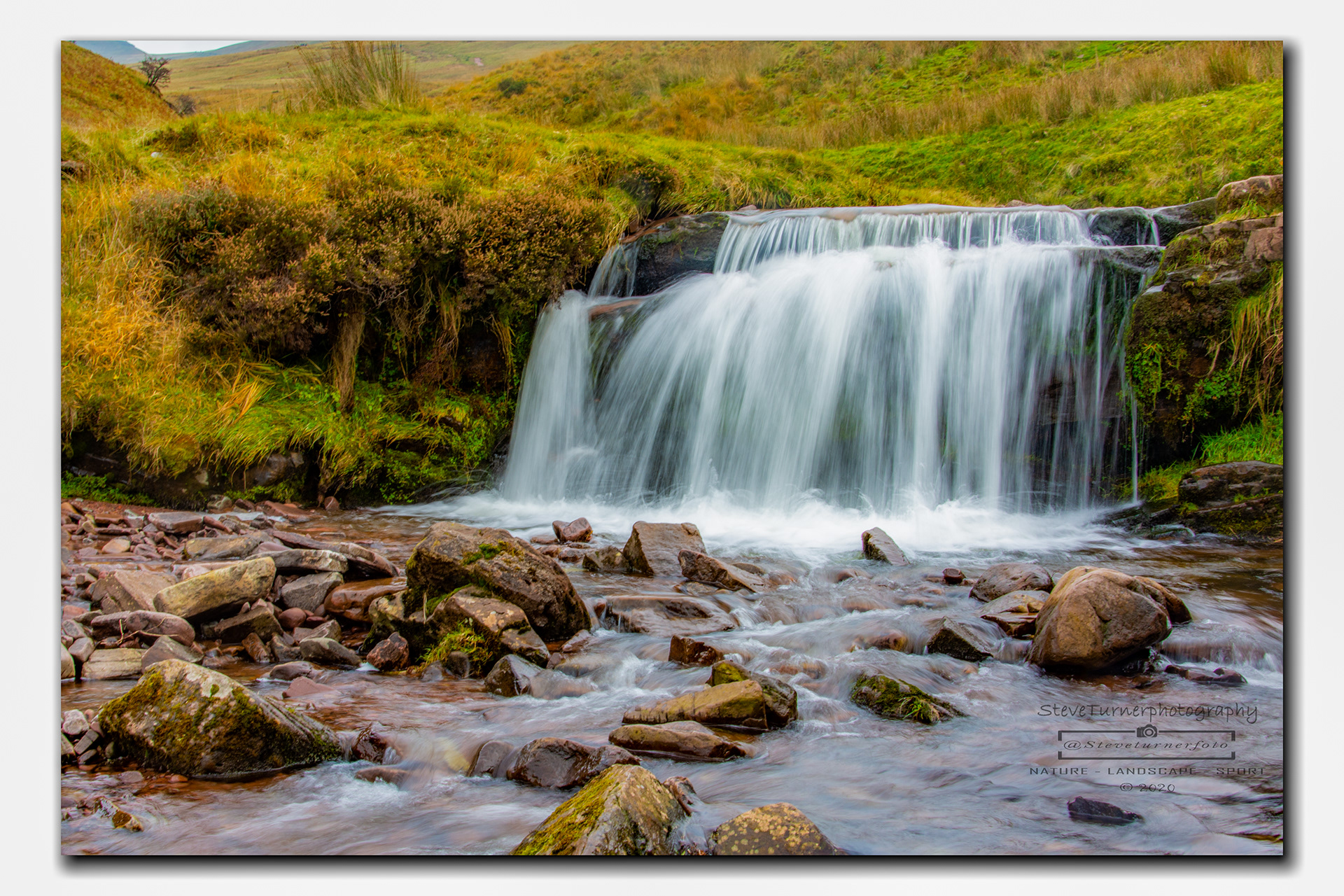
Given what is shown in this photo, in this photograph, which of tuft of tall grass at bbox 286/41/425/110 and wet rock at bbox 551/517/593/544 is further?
wet rock at bbox 551/517/593/544

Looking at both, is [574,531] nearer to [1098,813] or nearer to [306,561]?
[306,561]

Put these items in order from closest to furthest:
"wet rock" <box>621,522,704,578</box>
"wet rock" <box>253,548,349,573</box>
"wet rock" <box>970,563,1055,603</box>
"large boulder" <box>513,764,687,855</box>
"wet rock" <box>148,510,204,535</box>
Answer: "large boulder" <box>513,764,687,855</box>
"wet rock" <box>970,563,1055,603</box>
"wet rock" <box>253,548,349,573</box>
"wet rock" <box>621,522,704,578</box>
"wet rock" <box>148,510,204,535</box>

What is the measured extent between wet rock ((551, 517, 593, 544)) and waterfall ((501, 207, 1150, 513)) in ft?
3.81

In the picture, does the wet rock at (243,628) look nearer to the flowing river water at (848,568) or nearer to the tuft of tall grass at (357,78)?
the flowing river water at (848,568)

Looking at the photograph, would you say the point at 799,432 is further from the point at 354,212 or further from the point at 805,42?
the point at 354,212

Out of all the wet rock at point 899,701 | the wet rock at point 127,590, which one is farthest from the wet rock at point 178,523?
the wet rock at point 899,701

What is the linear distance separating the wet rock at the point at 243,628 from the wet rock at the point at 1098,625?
3.91 meters

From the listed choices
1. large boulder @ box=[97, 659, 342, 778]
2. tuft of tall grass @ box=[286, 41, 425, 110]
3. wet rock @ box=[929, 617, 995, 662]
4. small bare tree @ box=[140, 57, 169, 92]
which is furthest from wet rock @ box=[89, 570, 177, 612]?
wet rock @ box=[929, 617, 995, 662]

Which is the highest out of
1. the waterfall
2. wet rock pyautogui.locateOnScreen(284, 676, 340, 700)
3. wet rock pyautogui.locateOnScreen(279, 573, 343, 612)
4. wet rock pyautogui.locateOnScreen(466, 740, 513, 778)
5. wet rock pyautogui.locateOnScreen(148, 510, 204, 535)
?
the waterfall

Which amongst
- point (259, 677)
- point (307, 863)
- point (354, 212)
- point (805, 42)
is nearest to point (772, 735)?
point (307, 863)

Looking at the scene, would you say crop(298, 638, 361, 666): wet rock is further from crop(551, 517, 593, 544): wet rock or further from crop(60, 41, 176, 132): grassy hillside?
crop(60, 41, 176, 132): grassy hillside

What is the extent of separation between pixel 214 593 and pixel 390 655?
109 centimetres

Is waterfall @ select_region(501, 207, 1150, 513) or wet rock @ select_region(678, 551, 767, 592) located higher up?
waterfall @ select_region(501, 207, 1150, 513)

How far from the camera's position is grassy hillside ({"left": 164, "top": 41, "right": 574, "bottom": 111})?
4566 millimetres
